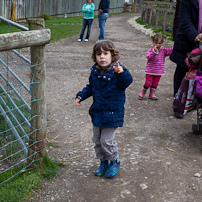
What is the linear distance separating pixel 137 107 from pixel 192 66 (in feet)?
5.01

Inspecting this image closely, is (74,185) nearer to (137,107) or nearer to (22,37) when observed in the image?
(22,37)

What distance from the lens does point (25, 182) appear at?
3.13m

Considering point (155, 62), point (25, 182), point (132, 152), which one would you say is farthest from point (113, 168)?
point (155, 62)

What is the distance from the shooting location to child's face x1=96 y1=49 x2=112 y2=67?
9.87 feet

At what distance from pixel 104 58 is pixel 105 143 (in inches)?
32.4

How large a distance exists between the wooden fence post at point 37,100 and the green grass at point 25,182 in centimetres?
11

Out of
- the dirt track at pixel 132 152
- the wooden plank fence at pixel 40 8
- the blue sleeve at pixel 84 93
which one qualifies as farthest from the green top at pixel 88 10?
the blue sleeve at pixel 84 93

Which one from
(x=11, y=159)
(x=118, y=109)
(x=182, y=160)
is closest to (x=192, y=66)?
(x=182, y=160)

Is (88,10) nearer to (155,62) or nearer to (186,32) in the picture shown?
(155,62)

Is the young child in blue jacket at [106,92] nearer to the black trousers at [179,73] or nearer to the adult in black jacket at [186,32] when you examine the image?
the adult in black jacket at [186,32]

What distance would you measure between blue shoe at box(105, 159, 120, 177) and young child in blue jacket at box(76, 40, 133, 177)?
174mm

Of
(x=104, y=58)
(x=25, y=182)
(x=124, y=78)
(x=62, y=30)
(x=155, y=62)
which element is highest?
(x=104, y=58)

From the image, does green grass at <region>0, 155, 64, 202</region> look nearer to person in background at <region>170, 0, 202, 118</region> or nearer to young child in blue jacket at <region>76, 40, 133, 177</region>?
young child in blue jacket at <region>76, 40, 133, 177</region>

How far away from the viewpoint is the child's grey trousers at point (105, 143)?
3186 millimetres
